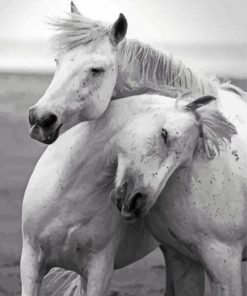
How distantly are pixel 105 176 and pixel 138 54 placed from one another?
29 cm

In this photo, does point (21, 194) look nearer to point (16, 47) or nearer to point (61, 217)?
point (16, 47)

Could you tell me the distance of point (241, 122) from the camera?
5.24 feet

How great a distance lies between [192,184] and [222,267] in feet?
0.61

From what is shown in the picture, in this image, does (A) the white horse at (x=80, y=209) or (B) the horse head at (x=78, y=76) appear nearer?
(B) the horse head at (x=78, y=76)

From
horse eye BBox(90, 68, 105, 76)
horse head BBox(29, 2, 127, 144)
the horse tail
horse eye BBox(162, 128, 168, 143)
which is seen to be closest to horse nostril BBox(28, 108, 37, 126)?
horse head BBox(29, 2, 127, 144)

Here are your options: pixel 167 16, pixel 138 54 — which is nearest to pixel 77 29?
pixel 138 54

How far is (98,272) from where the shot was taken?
1.41 metres

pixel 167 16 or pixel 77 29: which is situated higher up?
pixel 77 29

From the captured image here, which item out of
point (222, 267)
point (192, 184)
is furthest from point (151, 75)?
point (222, 267)

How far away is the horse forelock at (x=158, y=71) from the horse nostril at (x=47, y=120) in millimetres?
244

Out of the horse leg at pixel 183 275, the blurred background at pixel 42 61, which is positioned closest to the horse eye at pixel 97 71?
the horse leg at pixel 183 275

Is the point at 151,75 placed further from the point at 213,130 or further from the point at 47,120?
the point at 47,120

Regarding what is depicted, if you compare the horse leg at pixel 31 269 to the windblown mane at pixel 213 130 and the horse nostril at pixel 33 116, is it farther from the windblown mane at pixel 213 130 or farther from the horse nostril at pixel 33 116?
the windblown mane at pixel 213 130

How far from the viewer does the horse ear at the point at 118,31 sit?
1345mm
